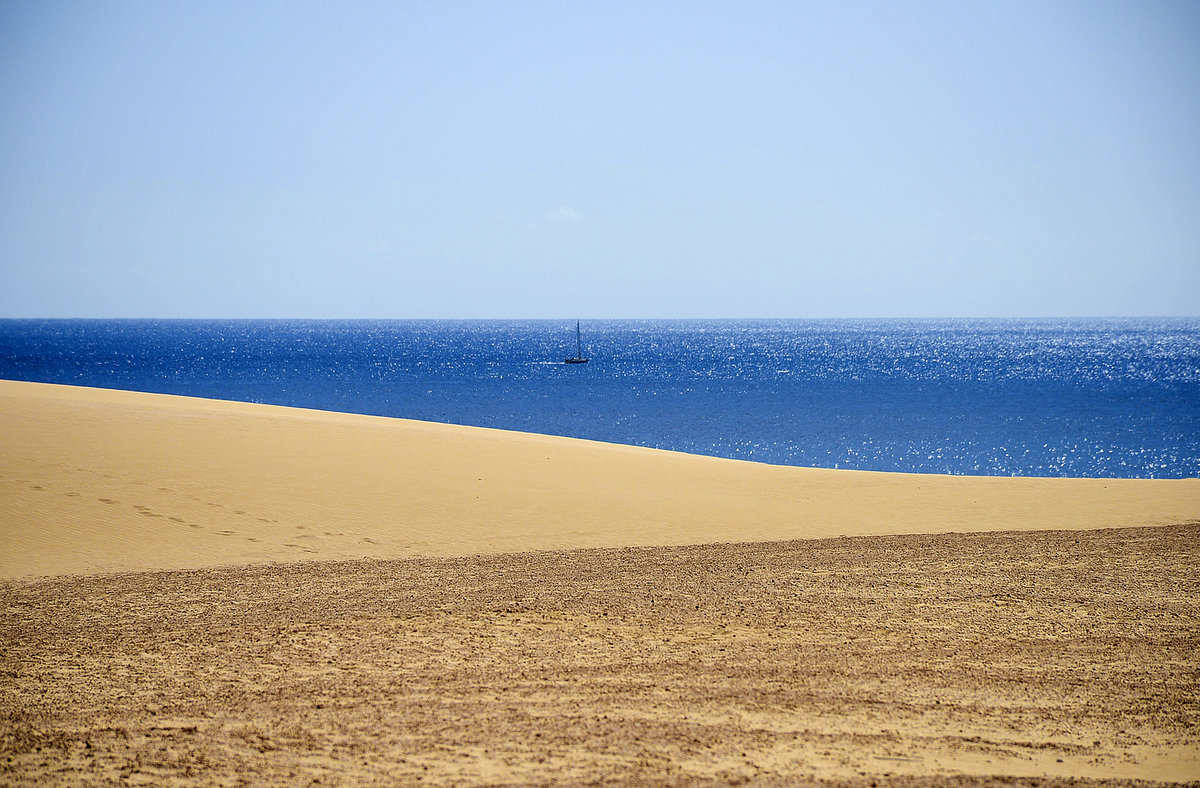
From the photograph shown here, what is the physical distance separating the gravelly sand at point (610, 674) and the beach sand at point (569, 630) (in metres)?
0.04

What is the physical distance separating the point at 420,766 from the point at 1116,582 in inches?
380

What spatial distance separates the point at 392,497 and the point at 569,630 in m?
9.07

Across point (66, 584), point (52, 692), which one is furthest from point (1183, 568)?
point (66, 584)

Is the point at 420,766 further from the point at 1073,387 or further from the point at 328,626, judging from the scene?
the point at 1073,387

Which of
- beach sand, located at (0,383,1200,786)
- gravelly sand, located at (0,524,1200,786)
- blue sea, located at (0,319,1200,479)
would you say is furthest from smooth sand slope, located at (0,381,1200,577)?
blue sea, located at (0,319,1200,479)

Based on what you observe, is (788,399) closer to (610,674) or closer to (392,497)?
(392,497)

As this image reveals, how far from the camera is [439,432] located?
26344 mm

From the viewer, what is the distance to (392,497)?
59.1 ft

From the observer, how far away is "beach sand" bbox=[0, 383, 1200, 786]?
22.1ft

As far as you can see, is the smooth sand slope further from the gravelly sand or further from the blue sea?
the blue sea

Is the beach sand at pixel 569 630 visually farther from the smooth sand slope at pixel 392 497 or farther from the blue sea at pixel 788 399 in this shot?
the blue sea at pixel 788 399

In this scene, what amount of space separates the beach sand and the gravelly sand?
0.13 ft

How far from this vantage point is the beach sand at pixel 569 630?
6742 millimetres

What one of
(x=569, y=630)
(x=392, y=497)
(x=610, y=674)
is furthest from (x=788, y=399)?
(x=610, y=674)
